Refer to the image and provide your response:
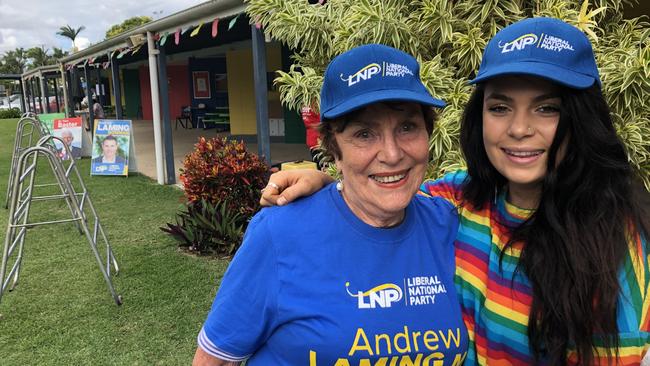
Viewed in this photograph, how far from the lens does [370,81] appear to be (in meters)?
1.39

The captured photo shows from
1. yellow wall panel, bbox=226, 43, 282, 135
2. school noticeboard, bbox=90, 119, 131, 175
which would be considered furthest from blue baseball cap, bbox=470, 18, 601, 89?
yellow wall panel, bbox=226, 43, 282, 135

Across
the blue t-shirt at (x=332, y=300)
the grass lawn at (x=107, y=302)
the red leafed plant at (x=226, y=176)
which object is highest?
the blue t-shirt at (x=332, y=300)

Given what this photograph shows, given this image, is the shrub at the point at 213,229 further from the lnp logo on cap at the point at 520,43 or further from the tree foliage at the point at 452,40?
the lnp logo on cap at the point at 520,43

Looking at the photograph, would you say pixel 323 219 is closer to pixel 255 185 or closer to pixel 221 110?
pixel 255 185

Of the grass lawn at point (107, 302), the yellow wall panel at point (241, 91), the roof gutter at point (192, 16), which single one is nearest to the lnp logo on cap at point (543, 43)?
the grass lawn at point (107, 302)

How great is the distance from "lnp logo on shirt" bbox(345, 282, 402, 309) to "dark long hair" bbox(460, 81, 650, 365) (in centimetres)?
33

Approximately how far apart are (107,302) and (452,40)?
146 inches

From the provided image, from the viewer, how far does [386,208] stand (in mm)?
1457

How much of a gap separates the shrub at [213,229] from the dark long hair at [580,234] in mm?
4552

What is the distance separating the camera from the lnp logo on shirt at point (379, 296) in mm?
1396

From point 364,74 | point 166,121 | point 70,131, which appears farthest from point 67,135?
point 364,74

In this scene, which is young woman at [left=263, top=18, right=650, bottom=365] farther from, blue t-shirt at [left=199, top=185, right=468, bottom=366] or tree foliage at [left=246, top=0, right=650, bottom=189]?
tree foliage at [left=246, top=0, right=650, bottom=189]

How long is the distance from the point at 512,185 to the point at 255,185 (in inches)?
186

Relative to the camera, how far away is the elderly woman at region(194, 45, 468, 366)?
138 centimetres
